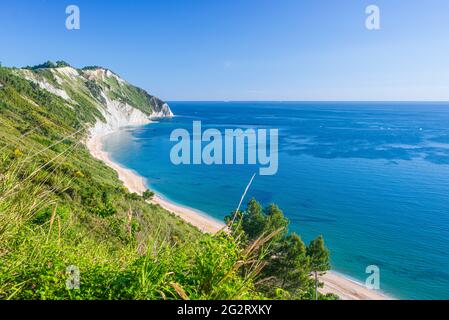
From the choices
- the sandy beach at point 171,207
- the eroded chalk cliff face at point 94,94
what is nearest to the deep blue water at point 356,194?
the sandy beach at point 171,207

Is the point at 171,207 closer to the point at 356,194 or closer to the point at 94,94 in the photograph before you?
the point at 356,194

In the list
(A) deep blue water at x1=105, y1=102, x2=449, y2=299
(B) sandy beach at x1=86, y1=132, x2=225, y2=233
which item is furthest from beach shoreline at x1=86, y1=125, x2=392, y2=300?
(A) deep blue water at x1=105, y1=102, x2=449, y2=299

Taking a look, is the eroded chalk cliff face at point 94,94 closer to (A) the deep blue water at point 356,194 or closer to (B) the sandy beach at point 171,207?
(A) the deep blue water at point 356,194

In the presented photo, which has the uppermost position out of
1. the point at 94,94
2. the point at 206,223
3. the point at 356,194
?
the point at 94,94

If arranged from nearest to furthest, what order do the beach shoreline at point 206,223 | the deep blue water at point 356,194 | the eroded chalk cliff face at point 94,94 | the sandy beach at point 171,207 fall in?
1. the beach shoreline at point 206,223
2. the deep blue water at point 356,194
3. the sandy beach at point 171,207
4. the eroded chalk cliff face at point 94,94

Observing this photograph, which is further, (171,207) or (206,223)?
(171,207)

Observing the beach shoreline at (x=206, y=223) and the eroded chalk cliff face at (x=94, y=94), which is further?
the eroded chalk cliff face at (x=94, y=94)

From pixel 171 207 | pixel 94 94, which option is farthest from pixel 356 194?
pixel 94 94

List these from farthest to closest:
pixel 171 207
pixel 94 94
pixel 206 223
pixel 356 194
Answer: pixel 94 94 → pixel 356 194 → pixel 171 207 → pixel 206 223

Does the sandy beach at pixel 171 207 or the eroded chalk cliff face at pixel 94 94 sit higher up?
the eroded chalk cliff face at pixel 94 94
